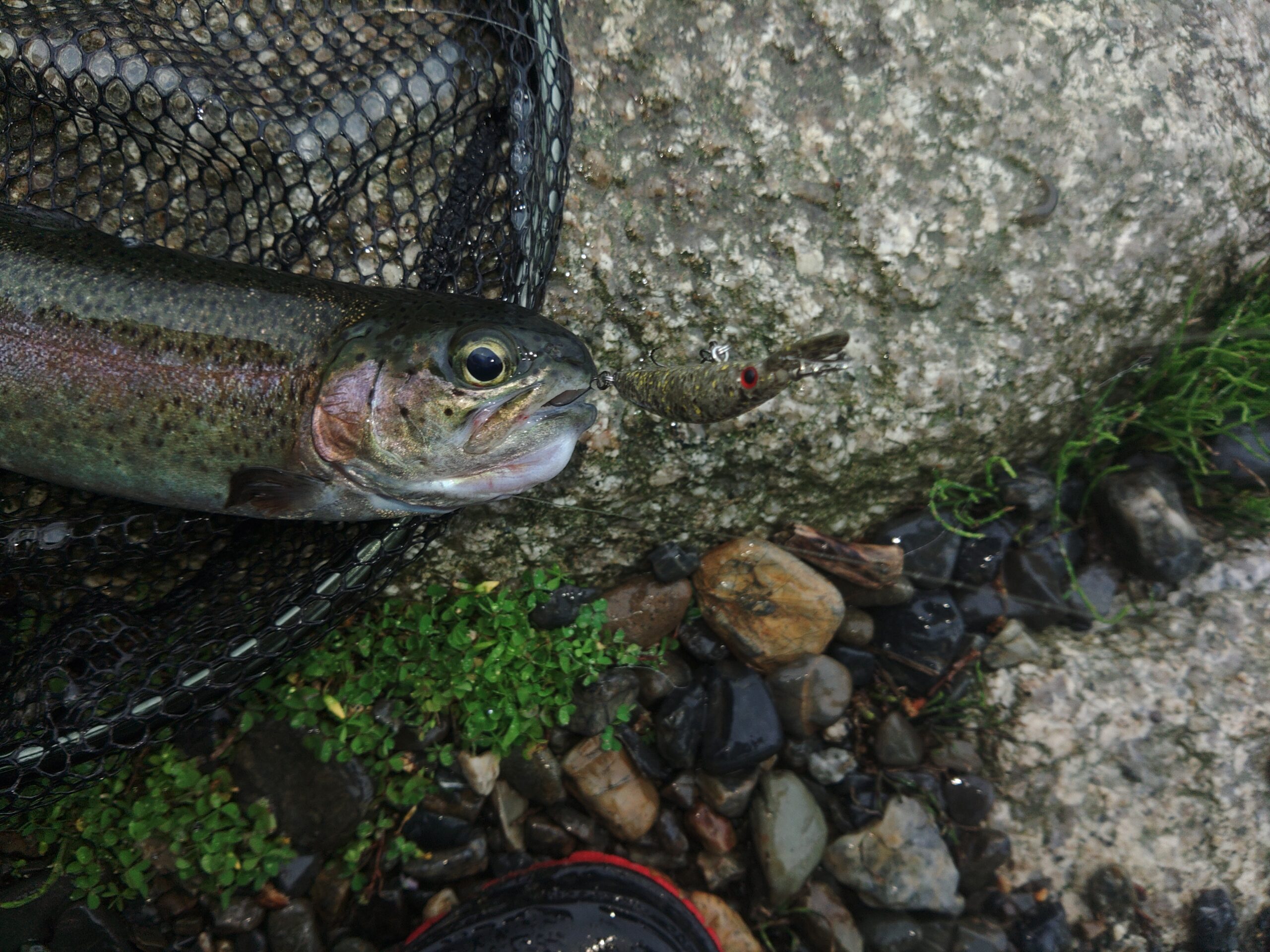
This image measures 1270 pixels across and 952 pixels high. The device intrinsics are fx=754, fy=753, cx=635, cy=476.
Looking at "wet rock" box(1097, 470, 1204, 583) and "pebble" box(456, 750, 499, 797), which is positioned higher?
"wet rock" box(1097, 470, 1204, 583)

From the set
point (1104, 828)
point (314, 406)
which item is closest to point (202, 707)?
point (314, 406)

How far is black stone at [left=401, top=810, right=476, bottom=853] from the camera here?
9.64 feet

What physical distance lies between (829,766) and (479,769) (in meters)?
1.47

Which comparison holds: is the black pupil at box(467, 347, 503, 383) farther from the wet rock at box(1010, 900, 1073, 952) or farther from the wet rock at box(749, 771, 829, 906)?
the wet rock at box(1010, 900, 1073, 952)

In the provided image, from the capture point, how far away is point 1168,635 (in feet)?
11.1

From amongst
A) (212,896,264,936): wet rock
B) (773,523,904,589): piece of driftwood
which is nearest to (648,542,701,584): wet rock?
(773,523,904,589): piece of driftwood

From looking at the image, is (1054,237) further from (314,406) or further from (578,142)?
(314,406)

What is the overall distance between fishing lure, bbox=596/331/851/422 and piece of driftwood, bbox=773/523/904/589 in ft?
3.72

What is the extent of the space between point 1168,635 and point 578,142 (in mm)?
3301

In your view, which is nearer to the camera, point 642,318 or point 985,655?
point 642,318

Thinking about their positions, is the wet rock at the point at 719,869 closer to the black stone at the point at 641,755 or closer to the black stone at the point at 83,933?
the black stone at the point at 641,755

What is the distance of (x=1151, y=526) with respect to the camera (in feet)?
10.9

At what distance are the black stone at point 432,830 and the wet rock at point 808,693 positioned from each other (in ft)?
4.52

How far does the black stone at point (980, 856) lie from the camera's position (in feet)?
10.5
